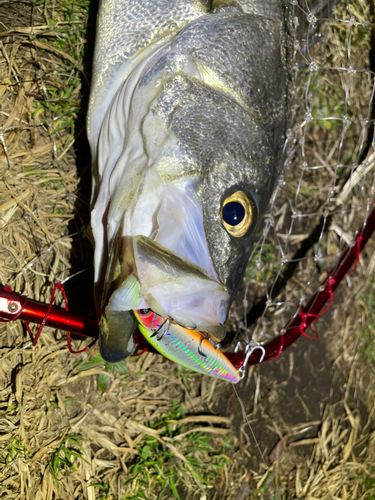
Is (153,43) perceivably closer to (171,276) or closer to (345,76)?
(171,276)

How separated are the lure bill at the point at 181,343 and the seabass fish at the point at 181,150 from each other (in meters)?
0.06

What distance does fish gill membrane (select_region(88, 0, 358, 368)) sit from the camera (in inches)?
51.4

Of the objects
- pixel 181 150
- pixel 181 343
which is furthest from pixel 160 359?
pixel 181 150

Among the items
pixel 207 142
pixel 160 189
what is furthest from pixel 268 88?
pixel 160 189

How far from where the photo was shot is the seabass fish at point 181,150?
4.28ft

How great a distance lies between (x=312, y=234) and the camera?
308 cm

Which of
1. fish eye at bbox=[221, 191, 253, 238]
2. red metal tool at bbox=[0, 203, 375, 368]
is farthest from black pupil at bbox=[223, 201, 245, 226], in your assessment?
red metal tool at bbox=[0, 203, 375, 368]

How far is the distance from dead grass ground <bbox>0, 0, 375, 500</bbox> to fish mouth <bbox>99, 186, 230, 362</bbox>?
0.86 meters

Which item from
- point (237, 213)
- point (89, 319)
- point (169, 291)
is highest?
point (237, 213)

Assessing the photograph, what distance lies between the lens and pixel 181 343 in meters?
1.47

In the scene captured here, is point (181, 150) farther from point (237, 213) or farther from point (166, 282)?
point (166, 282)

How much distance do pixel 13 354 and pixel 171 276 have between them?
119 centimetres

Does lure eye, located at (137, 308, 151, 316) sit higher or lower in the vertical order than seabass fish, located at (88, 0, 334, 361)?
lower

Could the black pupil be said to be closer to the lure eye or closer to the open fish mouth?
the open fish mouth
